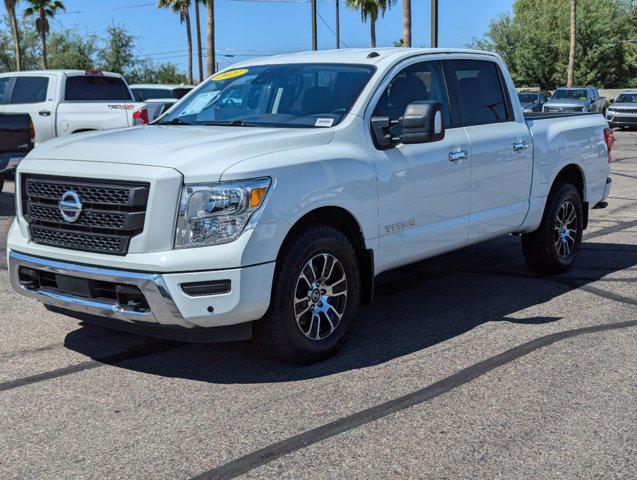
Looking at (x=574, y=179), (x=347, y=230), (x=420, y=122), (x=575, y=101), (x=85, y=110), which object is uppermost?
(x=575, y=101)

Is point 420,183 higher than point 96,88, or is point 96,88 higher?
point 96,88

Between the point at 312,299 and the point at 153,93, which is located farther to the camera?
the point at 153,93

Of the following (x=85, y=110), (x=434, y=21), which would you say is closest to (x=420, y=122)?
(x=85, y=110)

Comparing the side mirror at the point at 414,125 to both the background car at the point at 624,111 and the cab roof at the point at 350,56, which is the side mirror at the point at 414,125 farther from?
the background car at the point at 624,111

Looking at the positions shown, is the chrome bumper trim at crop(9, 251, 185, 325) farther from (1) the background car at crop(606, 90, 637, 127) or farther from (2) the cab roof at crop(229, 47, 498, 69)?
(1) the background car at crop(606, 90, 637, 127)

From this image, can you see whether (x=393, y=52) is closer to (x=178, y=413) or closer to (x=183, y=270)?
(x=183, y=270)

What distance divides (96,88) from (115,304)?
11778mm

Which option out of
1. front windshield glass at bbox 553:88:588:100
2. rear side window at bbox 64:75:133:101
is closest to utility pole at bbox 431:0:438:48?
front windshield glass at bbox 553:88:588:100

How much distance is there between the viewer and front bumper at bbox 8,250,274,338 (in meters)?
4.43

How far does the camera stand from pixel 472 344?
17.9 feet

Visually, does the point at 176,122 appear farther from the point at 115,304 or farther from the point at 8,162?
the point at 8,162

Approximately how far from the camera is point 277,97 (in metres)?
5.89

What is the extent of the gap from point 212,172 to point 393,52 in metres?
2.17

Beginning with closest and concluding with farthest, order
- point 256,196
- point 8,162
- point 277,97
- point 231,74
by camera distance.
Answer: point 256,196
point 277,97
point 231,74
point 8,162
